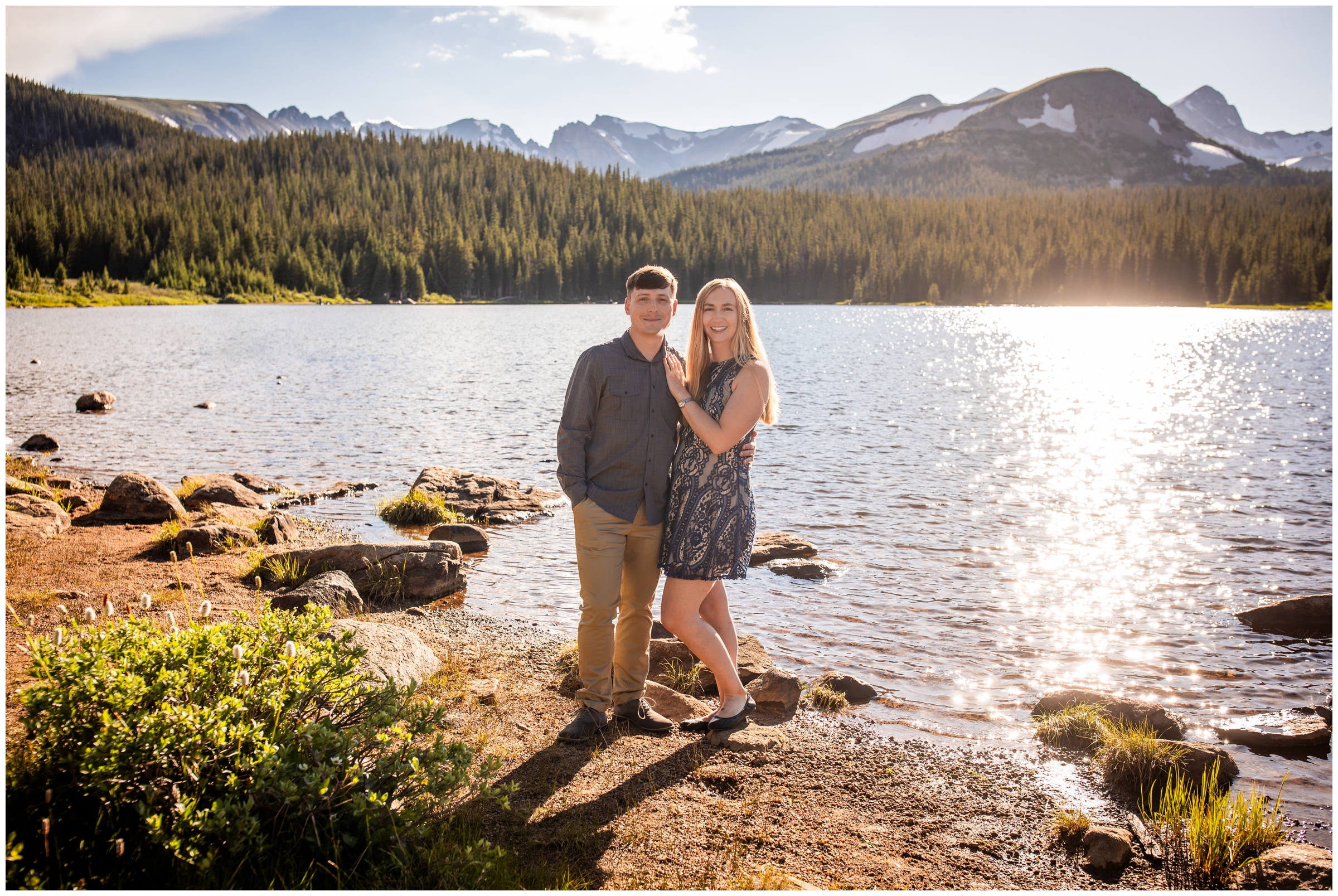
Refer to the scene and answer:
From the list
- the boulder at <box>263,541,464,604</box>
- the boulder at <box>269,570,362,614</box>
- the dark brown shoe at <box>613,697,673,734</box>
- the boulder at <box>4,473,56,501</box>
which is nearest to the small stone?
the dark brown shoe at <box>613,697,673,734</box>

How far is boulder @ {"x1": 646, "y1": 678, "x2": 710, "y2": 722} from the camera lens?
24.3 ft

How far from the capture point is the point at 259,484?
17.4 metres

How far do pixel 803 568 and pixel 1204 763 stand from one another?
625cm

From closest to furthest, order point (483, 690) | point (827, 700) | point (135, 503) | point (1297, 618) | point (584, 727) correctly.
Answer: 1. point (584, 727)
2. point (483, 690)
3. point (827, 700)
4. point (1297, 618)
5. point (135, 503)

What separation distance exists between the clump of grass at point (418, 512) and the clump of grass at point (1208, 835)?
11.5 metres

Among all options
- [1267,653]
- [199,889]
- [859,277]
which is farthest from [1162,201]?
[199,889]

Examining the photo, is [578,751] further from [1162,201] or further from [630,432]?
[1162,201]

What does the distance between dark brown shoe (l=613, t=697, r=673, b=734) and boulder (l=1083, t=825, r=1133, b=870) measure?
309 centimetres

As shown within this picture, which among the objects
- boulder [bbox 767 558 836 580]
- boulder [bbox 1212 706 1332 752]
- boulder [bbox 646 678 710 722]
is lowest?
boulder [bbox 1212 706 1332 752]

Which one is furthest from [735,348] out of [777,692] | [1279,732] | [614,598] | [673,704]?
[1279,732]

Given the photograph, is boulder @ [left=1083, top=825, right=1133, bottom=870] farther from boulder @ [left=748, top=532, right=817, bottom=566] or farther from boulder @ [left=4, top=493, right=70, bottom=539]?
boulder @ [left=4, top=493, right=70, bottom=539]

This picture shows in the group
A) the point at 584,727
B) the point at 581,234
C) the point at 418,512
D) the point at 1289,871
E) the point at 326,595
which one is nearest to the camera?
the point at 1289,871

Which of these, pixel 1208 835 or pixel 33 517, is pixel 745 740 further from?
pixel 33 517

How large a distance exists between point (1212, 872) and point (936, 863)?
1819 mm
